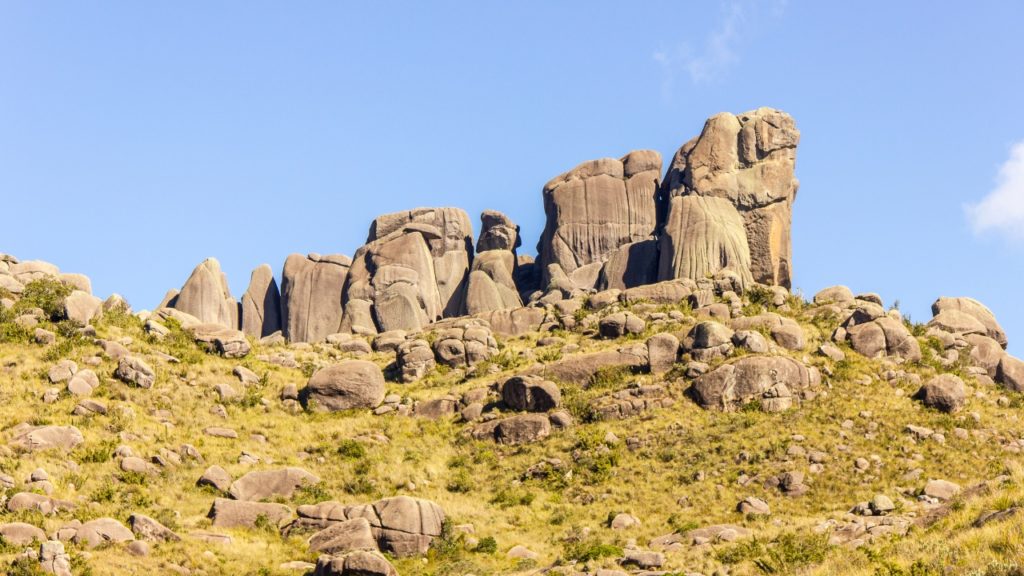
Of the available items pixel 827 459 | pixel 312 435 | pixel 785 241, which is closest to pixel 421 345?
pixel 312 435

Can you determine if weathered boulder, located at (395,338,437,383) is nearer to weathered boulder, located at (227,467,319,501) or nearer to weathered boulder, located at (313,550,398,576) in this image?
weathered boulder, located at (227,467,319,501)

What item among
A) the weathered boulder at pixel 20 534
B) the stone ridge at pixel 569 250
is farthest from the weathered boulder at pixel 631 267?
the weathered boulder at pixel 20 534

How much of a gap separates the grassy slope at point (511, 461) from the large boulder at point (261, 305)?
1009 inches

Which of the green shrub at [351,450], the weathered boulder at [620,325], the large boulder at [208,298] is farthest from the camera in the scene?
the large boulder at [208,298]

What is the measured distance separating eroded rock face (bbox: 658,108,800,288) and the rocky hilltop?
230 mm

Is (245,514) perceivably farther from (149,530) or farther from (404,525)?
(404,525)

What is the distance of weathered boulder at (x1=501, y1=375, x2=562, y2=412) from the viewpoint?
186 ft

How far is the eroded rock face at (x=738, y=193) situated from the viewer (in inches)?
3098

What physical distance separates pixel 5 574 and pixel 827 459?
33033 millimetres

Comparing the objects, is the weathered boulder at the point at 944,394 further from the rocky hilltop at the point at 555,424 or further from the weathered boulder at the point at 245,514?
the weathered boulder at the point at 245,514

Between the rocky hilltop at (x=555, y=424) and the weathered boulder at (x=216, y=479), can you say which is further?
the weathered boulder at (x=216, y=479)

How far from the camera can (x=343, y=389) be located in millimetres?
59156

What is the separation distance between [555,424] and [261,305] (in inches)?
1646

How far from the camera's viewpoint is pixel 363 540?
37.9m
